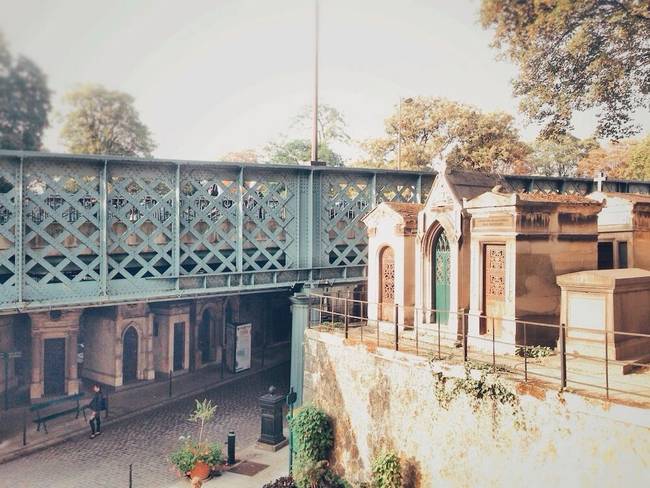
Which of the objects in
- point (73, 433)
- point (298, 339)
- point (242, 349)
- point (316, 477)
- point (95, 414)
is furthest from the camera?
point (242, 349)

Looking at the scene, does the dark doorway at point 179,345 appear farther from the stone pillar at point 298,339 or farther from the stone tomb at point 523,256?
the stone tomb at point 523,256

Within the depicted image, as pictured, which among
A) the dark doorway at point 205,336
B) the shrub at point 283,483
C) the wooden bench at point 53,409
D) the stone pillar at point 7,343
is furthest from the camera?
the dark doorway at point 205,336

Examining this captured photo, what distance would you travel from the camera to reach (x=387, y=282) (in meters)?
16.2

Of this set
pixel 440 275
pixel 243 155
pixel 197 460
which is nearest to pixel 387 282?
pixel 440 275

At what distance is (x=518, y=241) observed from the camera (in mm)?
12227

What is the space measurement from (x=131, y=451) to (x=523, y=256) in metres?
12.9

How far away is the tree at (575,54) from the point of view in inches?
627

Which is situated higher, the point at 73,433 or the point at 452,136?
the point at 452,136

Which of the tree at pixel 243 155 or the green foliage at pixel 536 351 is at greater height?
the tree at pixel 243 155

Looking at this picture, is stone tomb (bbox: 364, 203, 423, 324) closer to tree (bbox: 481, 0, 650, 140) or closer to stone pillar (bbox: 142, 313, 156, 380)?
tree (bbox: 481, 0, 650, 140)

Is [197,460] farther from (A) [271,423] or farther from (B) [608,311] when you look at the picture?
(B) [608,311]

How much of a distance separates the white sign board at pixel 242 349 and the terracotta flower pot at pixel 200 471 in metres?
12.5

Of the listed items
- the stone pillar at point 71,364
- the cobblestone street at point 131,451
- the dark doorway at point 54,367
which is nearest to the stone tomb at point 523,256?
the cobblestone street at point 131,451

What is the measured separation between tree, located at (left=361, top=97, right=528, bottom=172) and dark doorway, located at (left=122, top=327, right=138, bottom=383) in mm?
21032
